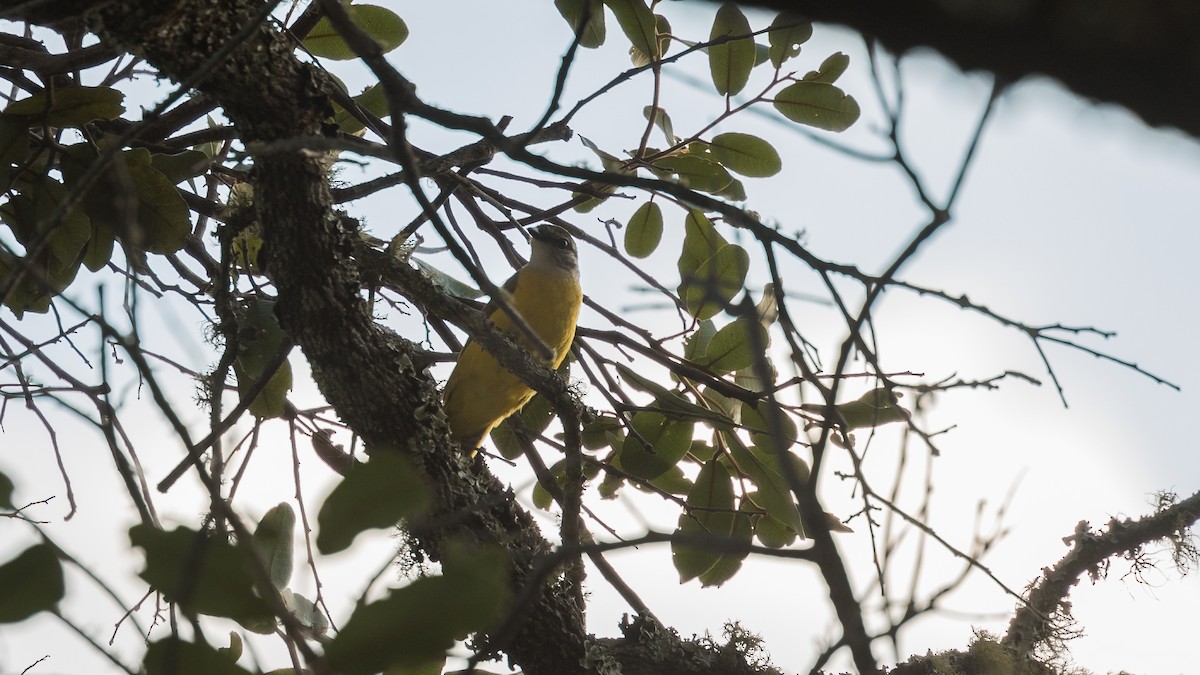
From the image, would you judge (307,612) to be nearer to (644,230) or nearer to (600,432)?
(600,432)

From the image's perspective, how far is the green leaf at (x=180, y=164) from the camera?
266cm

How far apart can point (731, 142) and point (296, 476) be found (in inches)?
74.8

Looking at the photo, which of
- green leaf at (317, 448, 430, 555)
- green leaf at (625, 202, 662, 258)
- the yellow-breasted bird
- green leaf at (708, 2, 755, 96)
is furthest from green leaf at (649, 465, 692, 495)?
green leaf at (317, 448, 430, 555)

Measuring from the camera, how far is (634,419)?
10.2ft

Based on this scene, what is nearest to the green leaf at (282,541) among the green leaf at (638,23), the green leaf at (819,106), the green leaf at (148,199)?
the green leaf at (148,199)

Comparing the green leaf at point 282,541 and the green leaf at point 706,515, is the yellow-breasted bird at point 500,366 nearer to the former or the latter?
the green leaf at point 706,515

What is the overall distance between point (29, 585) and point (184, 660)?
20 cm

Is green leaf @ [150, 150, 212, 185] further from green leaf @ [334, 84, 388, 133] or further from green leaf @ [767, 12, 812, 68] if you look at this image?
green leaf @ [767, 12, 812, 68]

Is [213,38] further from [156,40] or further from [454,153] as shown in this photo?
[454,153]

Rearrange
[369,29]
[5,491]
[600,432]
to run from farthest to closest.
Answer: [600,432]
[369,29]
[5,491]

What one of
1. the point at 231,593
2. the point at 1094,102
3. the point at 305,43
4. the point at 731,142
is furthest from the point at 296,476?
the point at 1094,102

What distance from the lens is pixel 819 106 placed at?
3.06 m

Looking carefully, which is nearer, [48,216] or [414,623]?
[414,623]

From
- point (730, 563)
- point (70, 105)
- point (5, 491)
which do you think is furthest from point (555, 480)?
point (5, 491)
